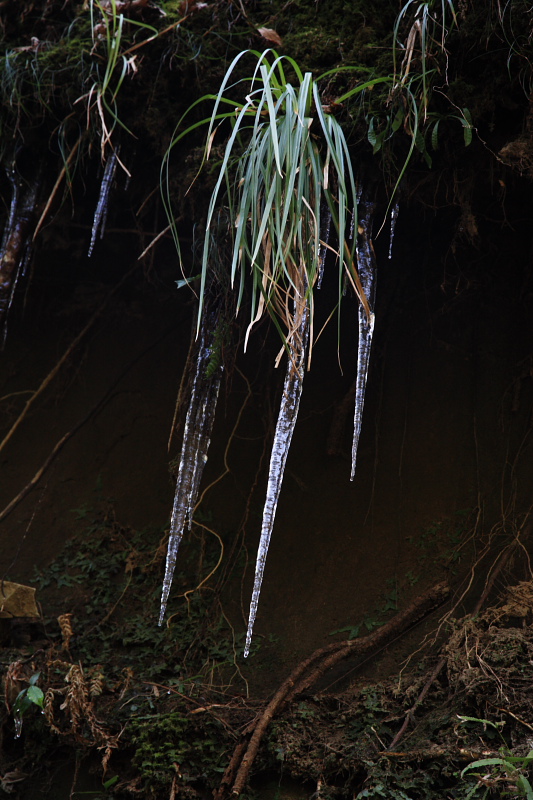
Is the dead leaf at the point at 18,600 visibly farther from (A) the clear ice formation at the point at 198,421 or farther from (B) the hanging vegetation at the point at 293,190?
(B) the hanging vegetation at the point at 293,190

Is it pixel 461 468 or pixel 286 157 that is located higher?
pixel 286 157

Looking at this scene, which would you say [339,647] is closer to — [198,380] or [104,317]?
[198,380]

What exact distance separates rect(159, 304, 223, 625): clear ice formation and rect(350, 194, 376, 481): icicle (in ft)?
2.06

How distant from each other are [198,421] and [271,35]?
5.28 ft

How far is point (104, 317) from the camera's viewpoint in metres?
3.89

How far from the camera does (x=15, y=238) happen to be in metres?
3.16

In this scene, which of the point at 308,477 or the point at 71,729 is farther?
the point at 308,477

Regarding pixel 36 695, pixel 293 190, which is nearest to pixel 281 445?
pixel 293 190

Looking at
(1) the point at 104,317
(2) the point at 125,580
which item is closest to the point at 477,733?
(2) the point at 125,580

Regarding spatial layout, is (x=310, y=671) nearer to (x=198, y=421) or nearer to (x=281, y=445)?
(x=281, y=445)

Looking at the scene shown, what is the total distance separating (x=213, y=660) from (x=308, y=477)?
38.9 inches

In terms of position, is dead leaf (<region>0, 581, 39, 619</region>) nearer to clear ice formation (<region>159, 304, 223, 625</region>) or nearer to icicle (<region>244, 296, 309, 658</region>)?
clear ice formation (<region>159, 304, 223, 625</region>)

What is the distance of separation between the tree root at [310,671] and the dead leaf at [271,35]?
239 centimetres

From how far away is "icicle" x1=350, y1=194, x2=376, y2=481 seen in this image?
240 cm
